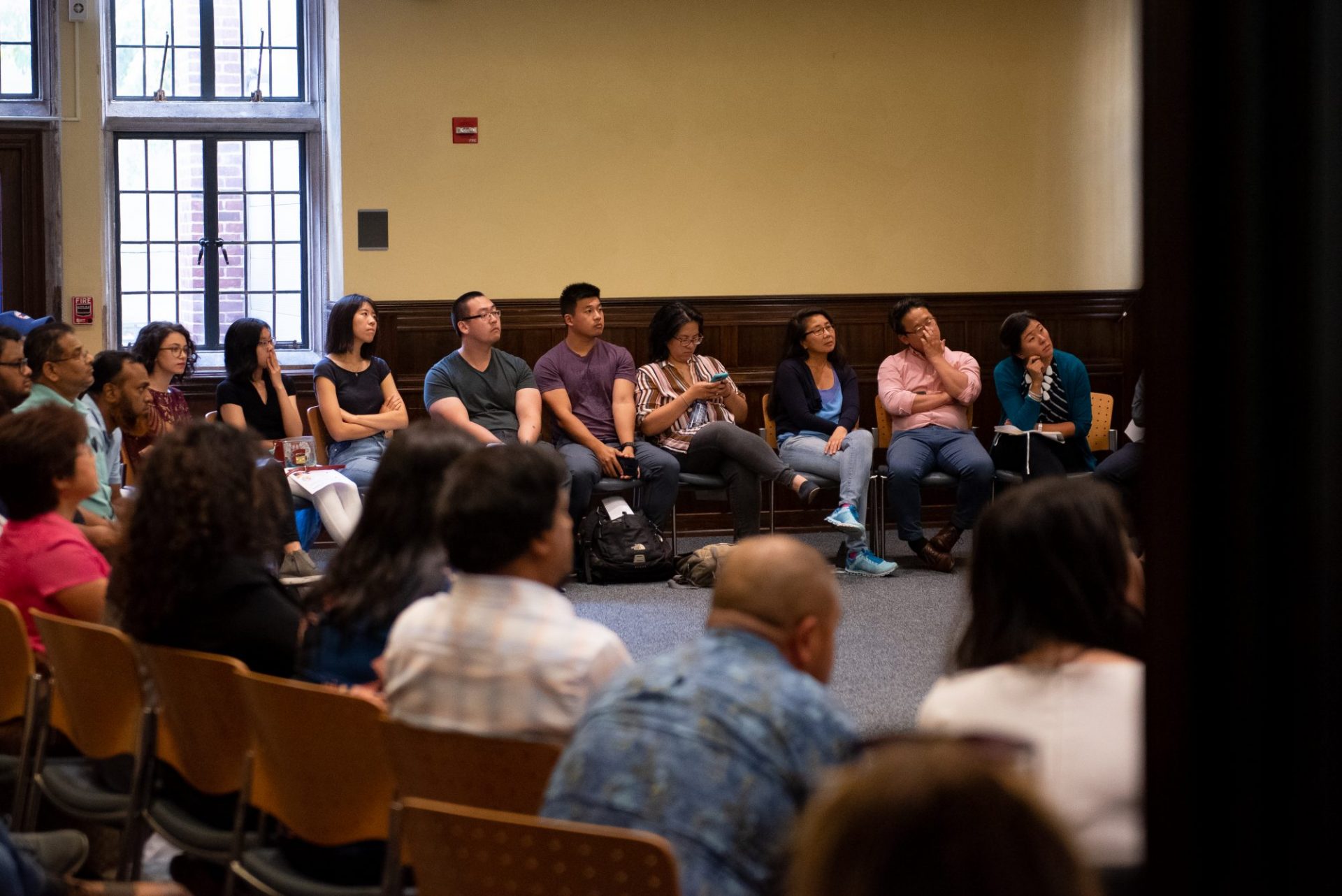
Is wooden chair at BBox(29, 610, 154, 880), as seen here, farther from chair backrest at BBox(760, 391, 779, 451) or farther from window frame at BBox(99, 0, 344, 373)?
window frame at BBox(99, 0, 344, 373)

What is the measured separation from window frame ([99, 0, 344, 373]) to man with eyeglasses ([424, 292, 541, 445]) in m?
1.30

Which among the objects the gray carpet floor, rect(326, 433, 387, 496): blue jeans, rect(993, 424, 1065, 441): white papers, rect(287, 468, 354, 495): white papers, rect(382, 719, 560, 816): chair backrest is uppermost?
rect(993, 424, 1065, 441): white papers

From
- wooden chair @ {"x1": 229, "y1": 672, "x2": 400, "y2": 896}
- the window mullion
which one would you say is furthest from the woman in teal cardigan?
wooden chair @ {"x1": 229, "y1": 672, "x2": 400, "y2": 896}

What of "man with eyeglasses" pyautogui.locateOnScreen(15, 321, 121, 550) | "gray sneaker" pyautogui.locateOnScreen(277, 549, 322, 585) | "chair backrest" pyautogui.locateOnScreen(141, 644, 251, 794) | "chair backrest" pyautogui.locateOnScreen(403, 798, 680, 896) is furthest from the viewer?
"gray sneaker" pyautogui.locateOnScreen(277, 549, 322, 585)

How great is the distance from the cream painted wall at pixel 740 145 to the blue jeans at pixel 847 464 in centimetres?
148

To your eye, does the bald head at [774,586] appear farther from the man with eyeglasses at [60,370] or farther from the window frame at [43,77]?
the window frame at [43,77]

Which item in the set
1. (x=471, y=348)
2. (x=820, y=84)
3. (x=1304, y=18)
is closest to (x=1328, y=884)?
(x=1304, y=18)

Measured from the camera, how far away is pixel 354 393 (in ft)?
20.7

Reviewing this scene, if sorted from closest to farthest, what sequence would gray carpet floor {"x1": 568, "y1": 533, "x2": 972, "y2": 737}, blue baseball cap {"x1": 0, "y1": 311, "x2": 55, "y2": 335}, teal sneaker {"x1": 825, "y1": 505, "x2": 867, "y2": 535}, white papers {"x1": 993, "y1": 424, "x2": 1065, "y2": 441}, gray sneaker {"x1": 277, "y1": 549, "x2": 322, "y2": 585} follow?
1. gray carpet floor {"x1": 568, "y1": 533, "x2": 972, "y2": 737}
2. blue baseball cap {"x1": 0, "y1": 311, "x2": 55, "y2": 335}
3. gray sneaker {"x1": 277, "y1": 549, "x2": 322, "y2": 585}
4. teal sneaker {"x1": 825, "y1": 505, "x2": 867, "y2": 535}
5. white papers {"x1": 993, "y1": 424, "x2": 1065, "y2": 441}

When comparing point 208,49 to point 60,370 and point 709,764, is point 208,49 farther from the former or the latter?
point 709,764

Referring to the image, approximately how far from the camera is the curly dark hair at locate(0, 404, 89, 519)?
9.61 ft

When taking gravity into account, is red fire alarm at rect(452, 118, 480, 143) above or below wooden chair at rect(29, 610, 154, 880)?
above

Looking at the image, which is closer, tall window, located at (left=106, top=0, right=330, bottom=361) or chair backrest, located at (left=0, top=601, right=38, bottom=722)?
chair backrest, located at (left=0, top=601, right=38, bottom=722)

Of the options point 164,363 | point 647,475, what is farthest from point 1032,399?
point 164,363
